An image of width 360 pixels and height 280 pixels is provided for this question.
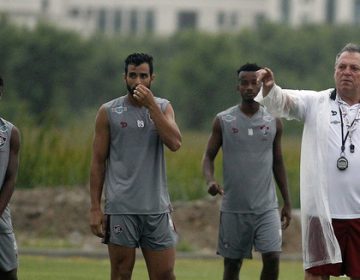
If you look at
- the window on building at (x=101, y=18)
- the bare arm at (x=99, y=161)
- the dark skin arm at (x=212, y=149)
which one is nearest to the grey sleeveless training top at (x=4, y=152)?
the bare arm at (x=99, y=161)

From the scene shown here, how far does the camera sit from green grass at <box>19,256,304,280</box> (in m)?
21.5

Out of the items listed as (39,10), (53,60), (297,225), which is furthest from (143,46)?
(297,225)

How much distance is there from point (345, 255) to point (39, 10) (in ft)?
522

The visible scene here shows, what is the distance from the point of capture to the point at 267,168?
653 inches

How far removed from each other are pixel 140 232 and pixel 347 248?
179cm

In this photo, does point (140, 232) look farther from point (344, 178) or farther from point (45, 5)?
point (45, 5)

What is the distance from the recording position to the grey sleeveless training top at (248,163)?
16.5 meters

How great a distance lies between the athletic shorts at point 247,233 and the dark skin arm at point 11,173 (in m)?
3.20

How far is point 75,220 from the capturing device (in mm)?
31047

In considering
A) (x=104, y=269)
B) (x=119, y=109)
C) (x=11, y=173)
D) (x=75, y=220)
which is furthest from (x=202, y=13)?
(x=11, y=173)

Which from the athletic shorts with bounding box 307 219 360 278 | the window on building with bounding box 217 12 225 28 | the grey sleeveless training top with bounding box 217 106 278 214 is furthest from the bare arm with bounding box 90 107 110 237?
the window on building with bounding box 217 12 225 28

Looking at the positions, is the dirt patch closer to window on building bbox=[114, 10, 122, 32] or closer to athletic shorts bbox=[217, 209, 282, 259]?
athletic shorts bbox=[217, 209, 282, 259]

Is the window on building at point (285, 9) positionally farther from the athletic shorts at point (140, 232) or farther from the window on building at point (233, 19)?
the athletic shorts at point (140, 232)

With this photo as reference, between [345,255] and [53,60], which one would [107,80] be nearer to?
[53,60]
